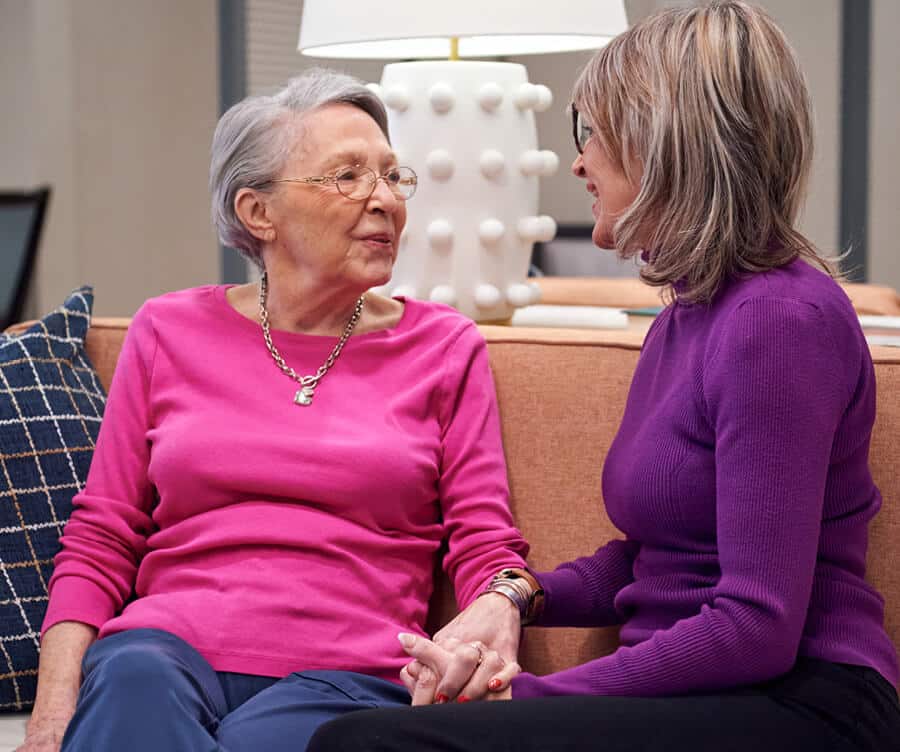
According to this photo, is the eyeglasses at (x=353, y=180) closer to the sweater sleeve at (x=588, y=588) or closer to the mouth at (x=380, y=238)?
the mouth at (x=380, y=238)

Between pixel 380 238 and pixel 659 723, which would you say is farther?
pixel 380 238

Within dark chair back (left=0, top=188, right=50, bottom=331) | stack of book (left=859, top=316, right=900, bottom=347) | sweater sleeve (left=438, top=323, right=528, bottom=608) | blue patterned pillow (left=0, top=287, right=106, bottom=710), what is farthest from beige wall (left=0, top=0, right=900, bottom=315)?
sweater sleeve (left=438, top=323, right=528, bottom=608)

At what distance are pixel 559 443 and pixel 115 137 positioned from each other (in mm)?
4355

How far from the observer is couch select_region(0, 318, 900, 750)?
1.62 metres

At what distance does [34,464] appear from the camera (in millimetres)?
1665

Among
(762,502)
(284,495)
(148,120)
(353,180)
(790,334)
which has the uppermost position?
(148,120)

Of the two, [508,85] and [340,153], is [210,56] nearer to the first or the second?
[508,85]

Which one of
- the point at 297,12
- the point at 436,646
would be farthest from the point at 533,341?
the point at 297,12

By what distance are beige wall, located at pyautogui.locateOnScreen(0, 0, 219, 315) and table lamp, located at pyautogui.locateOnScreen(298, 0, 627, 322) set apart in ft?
11.3

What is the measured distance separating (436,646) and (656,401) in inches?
13.5

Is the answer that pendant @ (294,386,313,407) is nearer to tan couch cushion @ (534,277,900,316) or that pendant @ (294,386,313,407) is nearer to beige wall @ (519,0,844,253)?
tan couch cushion @ (534,277,900,316)

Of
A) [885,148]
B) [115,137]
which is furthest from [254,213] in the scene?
[885,148]

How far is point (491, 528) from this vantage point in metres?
1.55

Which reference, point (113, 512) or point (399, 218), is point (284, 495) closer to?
point (113, 512)
